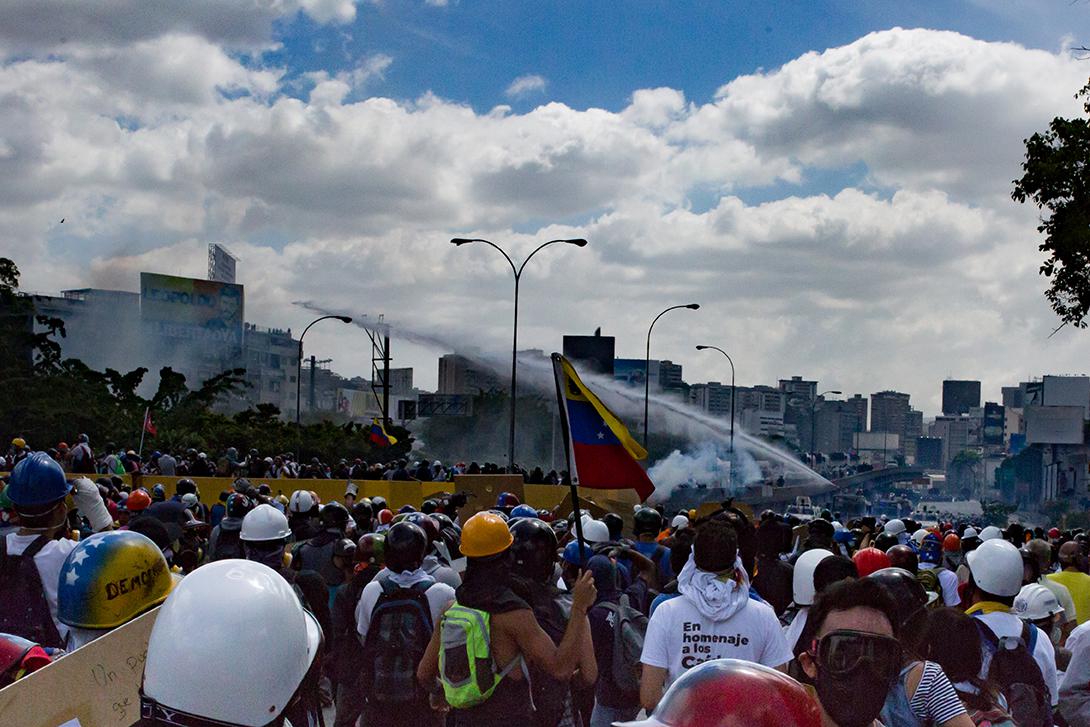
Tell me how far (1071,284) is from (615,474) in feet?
42.5

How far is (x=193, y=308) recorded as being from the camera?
124000 millimetres

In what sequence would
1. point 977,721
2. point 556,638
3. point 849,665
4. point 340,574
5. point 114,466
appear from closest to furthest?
point 849,665
point 977,721
point 556,638
point 340,574
point 114,466

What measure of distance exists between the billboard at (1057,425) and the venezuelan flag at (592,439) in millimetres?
137739

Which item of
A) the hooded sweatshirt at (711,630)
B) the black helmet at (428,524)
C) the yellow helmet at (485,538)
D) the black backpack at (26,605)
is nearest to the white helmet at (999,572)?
the hooded sweatshirt at (711,630)

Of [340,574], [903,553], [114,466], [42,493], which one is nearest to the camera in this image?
[42,493]

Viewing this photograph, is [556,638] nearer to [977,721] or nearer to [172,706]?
[977,721]

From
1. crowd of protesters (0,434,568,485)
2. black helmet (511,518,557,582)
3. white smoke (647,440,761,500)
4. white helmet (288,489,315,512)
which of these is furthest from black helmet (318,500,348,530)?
white smoke (647,440,761,500)

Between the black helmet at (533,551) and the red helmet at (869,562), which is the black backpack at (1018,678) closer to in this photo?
the red helmet at (869,562)

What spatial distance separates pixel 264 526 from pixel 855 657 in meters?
4.69

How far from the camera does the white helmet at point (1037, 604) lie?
273 inches

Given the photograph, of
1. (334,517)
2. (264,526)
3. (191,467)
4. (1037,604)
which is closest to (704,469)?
(191,467)

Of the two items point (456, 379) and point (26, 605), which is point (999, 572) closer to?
point (26, 605)

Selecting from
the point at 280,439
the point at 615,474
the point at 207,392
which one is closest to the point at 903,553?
the point at 615,474

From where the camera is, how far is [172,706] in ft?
7.61
